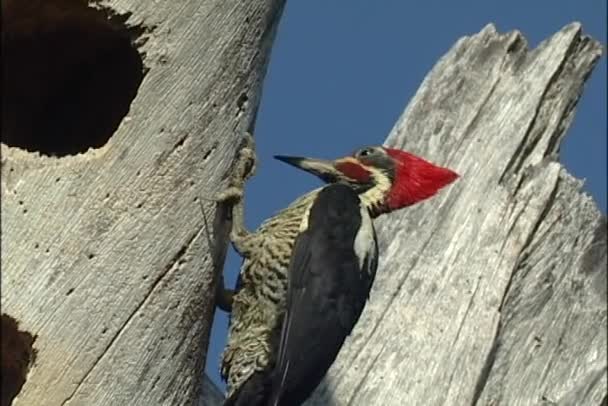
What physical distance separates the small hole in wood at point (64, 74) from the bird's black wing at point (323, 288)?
0.67 meters

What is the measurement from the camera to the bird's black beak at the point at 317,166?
5.21 metres

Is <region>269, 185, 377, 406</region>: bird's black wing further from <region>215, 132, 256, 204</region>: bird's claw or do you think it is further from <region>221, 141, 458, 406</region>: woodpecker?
<region>215, 132, 256, 204</region>: bird's claw

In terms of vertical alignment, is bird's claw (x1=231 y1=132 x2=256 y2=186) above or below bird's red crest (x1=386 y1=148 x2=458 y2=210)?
below

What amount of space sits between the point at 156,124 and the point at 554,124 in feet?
6.05

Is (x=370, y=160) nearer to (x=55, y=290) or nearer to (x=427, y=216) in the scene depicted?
(x=427, y=216)

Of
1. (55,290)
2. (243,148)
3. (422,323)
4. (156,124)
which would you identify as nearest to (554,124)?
(422,323)

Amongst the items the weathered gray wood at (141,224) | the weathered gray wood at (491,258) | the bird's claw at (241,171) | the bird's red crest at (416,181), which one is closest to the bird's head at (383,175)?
the bird's red crest at (416,181)

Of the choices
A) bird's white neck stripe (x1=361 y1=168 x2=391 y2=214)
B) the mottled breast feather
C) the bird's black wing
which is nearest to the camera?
the bird's black wing

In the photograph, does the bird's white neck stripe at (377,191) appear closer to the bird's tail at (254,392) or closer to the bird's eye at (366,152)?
the bird's eye at (366,152)

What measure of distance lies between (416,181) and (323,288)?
586mm

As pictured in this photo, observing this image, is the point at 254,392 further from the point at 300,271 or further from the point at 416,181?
the point at 416,181

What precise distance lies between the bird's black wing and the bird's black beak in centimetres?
23

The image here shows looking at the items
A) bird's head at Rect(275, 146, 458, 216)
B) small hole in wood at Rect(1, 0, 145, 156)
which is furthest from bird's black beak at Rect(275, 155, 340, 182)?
small hole in wood at Rect(1, 0, 145, 156)

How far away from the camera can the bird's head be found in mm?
5145
